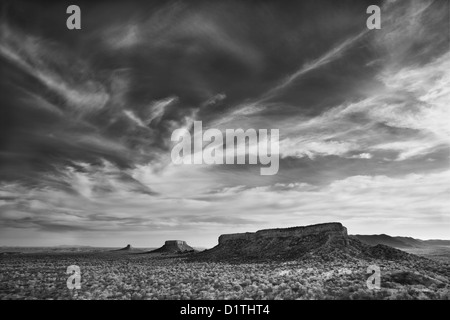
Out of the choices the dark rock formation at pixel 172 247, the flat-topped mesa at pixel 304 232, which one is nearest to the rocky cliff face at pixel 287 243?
the flat-topped mesa at pixel 304 232

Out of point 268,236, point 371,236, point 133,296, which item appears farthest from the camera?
point 371,236

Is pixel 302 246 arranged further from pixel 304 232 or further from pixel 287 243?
pixel 304 232

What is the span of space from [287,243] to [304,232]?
3.16 meters

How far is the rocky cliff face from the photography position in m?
37.8

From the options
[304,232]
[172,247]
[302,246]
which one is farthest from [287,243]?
[172,247]

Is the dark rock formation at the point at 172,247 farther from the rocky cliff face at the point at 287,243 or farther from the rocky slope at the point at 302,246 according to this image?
the rocky cliff face at the point at 287,243

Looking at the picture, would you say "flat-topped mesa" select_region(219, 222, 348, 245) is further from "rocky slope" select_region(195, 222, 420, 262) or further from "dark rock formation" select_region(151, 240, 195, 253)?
"dark rock formation" select_region(151, 240, 195, 253)

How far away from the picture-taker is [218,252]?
173 ft

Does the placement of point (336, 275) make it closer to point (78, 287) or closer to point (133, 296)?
point (133, 296)

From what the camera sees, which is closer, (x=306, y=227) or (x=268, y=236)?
(x=306, y=227)

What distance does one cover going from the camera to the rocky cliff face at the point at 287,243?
3781 cm

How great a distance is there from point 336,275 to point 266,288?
22.3 feet
